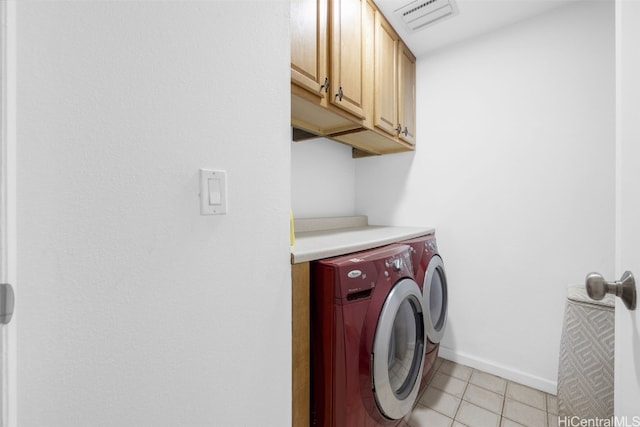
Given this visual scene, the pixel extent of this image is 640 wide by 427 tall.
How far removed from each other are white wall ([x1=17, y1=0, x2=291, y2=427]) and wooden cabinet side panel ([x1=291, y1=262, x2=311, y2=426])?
0.03 metres

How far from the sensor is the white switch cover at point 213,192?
2.04ft

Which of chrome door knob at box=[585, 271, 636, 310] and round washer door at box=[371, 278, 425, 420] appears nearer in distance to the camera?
chrome door knob at box=[585, 271, 636, 310]

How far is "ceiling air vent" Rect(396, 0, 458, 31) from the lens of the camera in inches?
58.5

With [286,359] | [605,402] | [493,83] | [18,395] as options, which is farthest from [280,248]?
[493,83]

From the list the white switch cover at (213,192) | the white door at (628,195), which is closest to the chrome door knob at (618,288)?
the white door at (628,195)

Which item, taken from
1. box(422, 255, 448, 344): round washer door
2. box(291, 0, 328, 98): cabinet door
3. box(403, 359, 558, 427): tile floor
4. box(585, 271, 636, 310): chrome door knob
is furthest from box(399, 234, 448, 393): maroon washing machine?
box(291, 0, 328, 98): cabinet door

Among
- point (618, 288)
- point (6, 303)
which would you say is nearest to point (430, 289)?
point (618, 288)

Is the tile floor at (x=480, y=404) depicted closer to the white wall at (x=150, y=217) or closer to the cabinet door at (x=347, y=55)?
the white wall at (x=150, y=217)

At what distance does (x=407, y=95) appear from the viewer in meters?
1.92

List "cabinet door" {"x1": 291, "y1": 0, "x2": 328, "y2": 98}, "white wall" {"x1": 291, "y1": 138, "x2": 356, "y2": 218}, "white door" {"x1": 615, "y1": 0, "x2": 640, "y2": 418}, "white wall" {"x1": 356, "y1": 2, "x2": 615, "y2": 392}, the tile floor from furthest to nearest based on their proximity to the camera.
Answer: "white wall" {"x1": 291, "y1": 138, "x2": 356, "y2": 218} → "white wall" {"x1": 356, "y1": 2, "x2": 615, "y2": 392} → the tile floor → "cabinet door" {"x1": 291, "y1": 0, "x2": 328, "y2": 98} → "white door" {"x1": 615, "y1": 0, "x2": 640, "y2": 418}

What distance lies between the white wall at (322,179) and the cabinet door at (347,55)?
20.5 inches

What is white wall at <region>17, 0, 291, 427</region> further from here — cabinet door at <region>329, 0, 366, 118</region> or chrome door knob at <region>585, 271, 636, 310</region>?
chrome door knob at <region>585, 271, 636, 310</region>

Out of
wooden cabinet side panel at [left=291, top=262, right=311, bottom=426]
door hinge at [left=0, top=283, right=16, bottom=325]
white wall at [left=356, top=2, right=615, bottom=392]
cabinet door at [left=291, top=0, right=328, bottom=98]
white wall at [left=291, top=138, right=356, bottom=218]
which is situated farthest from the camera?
white wall at [left=291, top=138, right=356, bottom=218]

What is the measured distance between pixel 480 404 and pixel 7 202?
2.11 metres
